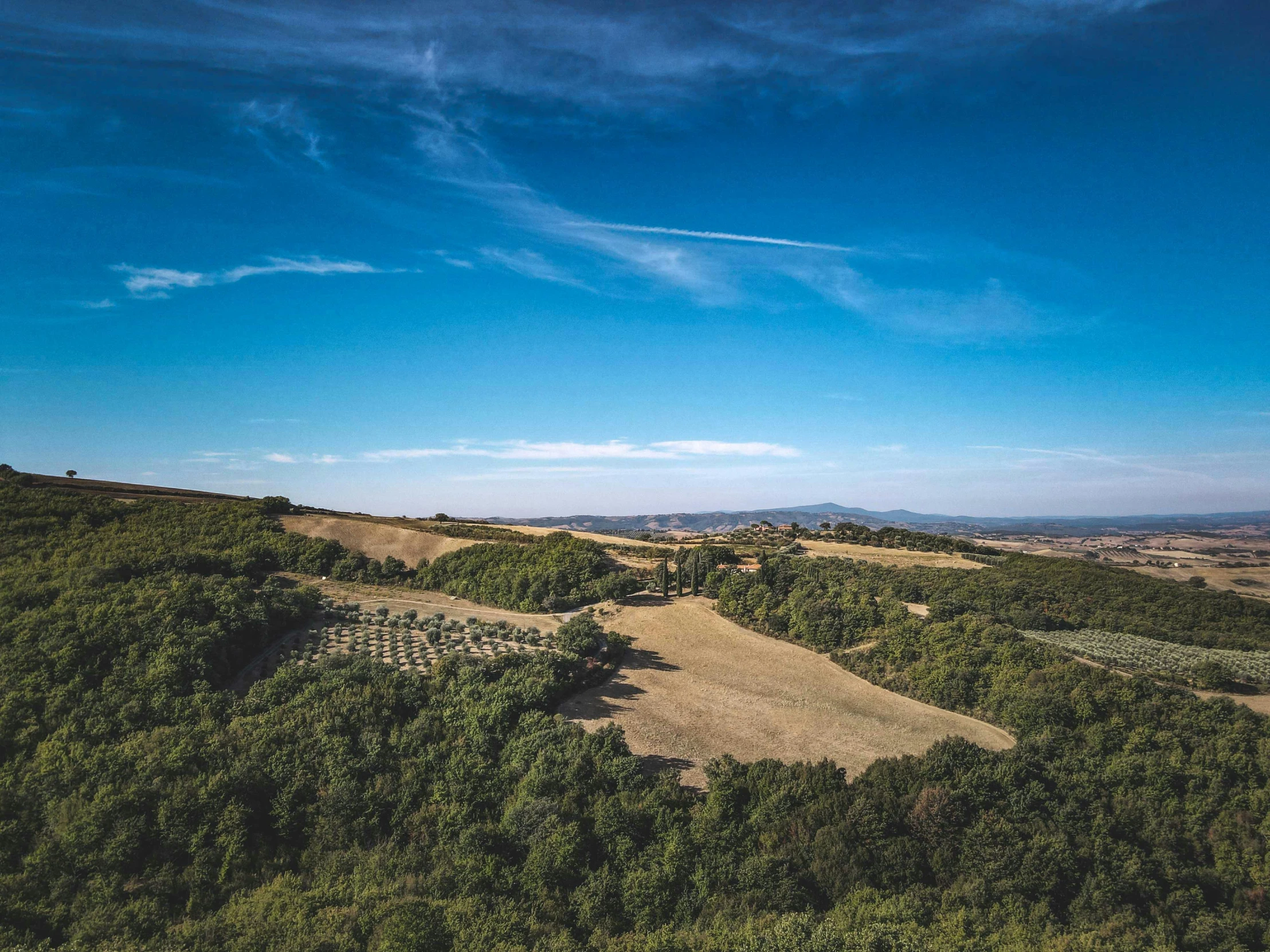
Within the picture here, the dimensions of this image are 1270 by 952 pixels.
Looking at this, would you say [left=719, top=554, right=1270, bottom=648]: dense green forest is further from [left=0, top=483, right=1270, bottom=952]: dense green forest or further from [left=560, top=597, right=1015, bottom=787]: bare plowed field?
[left=0, top=483, right=1270, bottom=952]: dense green forest

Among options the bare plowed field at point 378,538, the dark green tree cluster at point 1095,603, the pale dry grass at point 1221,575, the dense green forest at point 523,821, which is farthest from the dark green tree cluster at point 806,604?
the pale dry grass at point 1221,575

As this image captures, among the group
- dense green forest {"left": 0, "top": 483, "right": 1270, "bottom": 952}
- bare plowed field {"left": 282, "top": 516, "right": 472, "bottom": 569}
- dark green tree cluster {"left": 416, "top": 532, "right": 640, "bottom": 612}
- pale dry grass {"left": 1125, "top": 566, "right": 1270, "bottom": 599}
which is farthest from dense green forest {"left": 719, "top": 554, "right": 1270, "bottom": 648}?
bare plowed field {"left": 282, "top": 516, "right": 472, "bottom": 569}

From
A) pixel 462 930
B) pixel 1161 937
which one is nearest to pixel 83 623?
pixel 462 930

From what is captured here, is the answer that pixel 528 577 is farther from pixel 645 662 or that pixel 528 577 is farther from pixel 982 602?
pixel 982 602

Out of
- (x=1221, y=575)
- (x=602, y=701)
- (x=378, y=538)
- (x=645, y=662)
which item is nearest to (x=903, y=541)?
(x=1221, y=575)

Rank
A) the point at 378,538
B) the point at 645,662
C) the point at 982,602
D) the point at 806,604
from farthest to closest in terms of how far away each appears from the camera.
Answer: the point at 378,538, the point at 982,602, the point at 806,604, the point at 645,662
